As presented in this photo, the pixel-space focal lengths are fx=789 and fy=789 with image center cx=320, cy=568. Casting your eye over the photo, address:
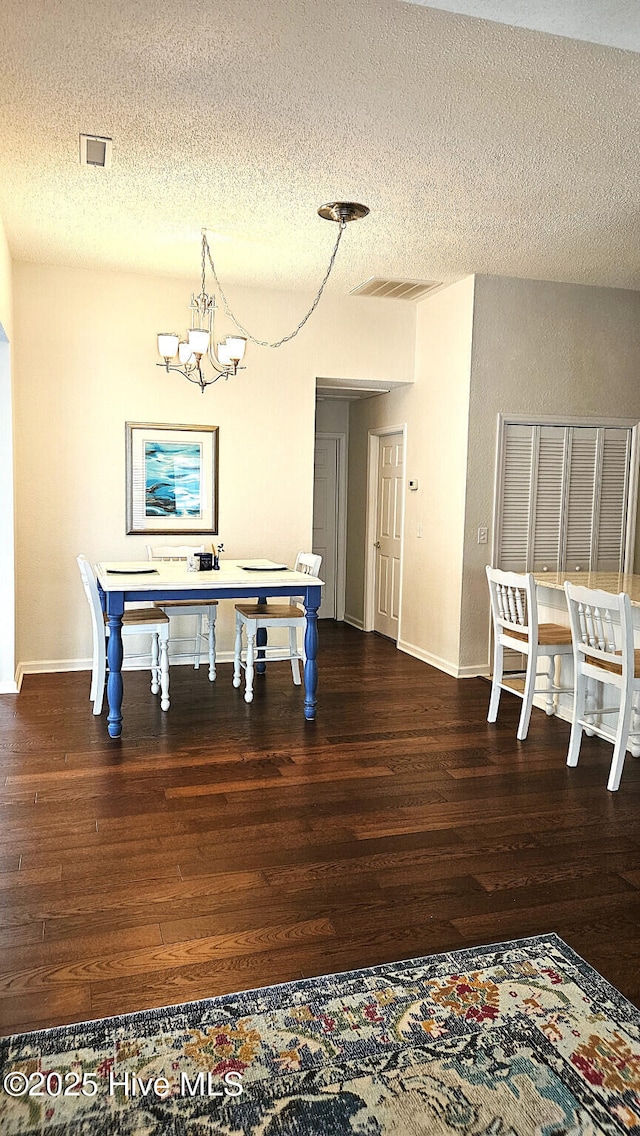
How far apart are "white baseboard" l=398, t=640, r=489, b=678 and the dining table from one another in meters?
1.49

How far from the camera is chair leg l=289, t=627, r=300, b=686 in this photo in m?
5.39

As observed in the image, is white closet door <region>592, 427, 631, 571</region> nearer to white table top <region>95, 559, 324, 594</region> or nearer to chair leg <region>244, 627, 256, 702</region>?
white table top <region>95, 559, 324, 594</region>

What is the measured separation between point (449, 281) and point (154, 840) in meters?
4.44

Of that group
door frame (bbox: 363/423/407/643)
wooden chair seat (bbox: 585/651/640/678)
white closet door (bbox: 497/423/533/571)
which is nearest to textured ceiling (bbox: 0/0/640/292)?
white closet door (bbox: 497/423/533/571)

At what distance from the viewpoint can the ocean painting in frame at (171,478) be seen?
588 cm

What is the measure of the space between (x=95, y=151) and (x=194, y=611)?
9.81 ft

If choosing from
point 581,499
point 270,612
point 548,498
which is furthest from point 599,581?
point 270,612

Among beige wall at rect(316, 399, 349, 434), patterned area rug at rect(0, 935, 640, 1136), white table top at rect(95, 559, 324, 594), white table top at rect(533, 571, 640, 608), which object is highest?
beige wall at rect(316, 399, 349, 434)

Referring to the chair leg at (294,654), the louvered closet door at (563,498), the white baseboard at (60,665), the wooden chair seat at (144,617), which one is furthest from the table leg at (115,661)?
the louvered closet door at (563,498)

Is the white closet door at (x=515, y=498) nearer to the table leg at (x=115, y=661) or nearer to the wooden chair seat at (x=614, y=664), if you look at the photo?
the wooden chair seat at (x=614, y=664)

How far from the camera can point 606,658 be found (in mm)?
3777

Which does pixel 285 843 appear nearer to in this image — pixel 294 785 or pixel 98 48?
pixel 294 785

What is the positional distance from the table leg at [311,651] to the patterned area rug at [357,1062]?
250cm

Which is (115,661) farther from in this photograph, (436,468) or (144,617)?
(436,468)
